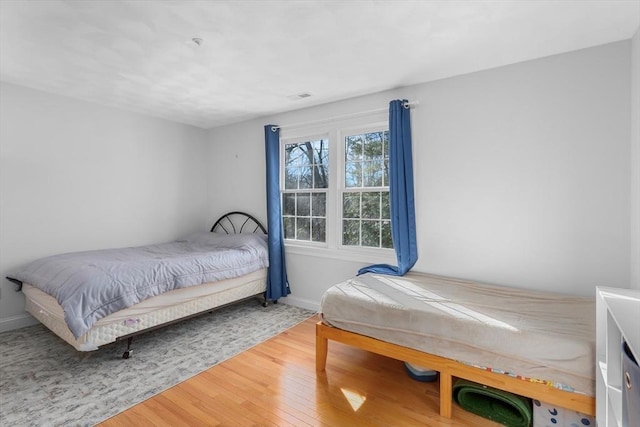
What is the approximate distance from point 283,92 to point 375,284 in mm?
2172

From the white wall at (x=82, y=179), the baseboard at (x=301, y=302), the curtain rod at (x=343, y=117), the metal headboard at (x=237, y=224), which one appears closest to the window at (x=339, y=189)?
the curtain rod at (x=343, y=117)

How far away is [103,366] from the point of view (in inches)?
96.7

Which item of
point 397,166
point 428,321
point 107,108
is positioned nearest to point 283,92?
point 397,166

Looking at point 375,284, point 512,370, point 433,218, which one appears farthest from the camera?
point 433,218

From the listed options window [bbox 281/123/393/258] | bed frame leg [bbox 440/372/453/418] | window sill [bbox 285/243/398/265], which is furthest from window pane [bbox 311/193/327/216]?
bed frame leg [bbox 440/372/453/418]

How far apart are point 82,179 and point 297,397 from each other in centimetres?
352

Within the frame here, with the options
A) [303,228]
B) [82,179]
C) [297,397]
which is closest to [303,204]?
[303,228]

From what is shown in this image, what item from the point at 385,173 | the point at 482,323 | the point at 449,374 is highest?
the point at 385,173

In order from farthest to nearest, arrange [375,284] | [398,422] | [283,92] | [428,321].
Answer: [283,92] < [375,284] < [428,321] < [398,422]

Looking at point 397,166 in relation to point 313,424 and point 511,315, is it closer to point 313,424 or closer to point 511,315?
point 511,315

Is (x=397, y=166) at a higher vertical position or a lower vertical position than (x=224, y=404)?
higher

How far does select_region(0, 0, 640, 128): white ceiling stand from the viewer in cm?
185

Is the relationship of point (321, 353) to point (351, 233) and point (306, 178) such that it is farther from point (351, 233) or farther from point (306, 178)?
point (306, 178)

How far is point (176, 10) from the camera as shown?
6.09 feet
